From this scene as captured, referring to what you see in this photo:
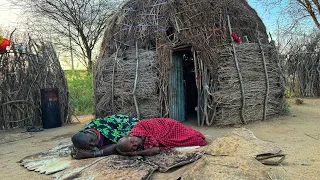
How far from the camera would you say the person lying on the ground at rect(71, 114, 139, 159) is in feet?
11.8

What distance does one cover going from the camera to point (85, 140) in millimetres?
3555

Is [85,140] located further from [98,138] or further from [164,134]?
[164,134]

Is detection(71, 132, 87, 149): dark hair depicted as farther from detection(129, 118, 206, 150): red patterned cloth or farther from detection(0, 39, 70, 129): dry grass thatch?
detection(0, 39, 70, 129): dry grass thatch

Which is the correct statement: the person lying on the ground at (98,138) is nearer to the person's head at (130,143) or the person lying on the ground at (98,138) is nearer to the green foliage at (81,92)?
the person's head at (130,143)

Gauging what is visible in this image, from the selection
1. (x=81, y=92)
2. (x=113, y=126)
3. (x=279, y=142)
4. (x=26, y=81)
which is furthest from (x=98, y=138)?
(x=81, y=92)

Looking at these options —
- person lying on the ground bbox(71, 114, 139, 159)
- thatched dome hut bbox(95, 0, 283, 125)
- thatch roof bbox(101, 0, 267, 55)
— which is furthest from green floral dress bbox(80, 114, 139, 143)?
thatch roof bbox(101, 0, 267, 55)

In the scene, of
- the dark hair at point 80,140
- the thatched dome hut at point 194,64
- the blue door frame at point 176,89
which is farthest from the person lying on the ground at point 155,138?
the blue door frame at point 176,89

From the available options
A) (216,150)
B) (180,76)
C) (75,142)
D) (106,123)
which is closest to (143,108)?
(180,76)

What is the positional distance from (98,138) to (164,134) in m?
0.89

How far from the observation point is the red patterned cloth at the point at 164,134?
12.1 feet

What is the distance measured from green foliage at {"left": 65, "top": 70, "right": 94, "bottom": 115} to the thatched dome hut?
385 cm

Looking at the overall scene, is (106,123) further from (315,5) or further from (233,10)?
(315,5)

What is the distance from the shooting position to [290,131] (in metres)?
5.79

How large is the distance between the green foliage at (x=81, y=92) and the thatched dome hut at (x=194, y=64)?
3.85m
